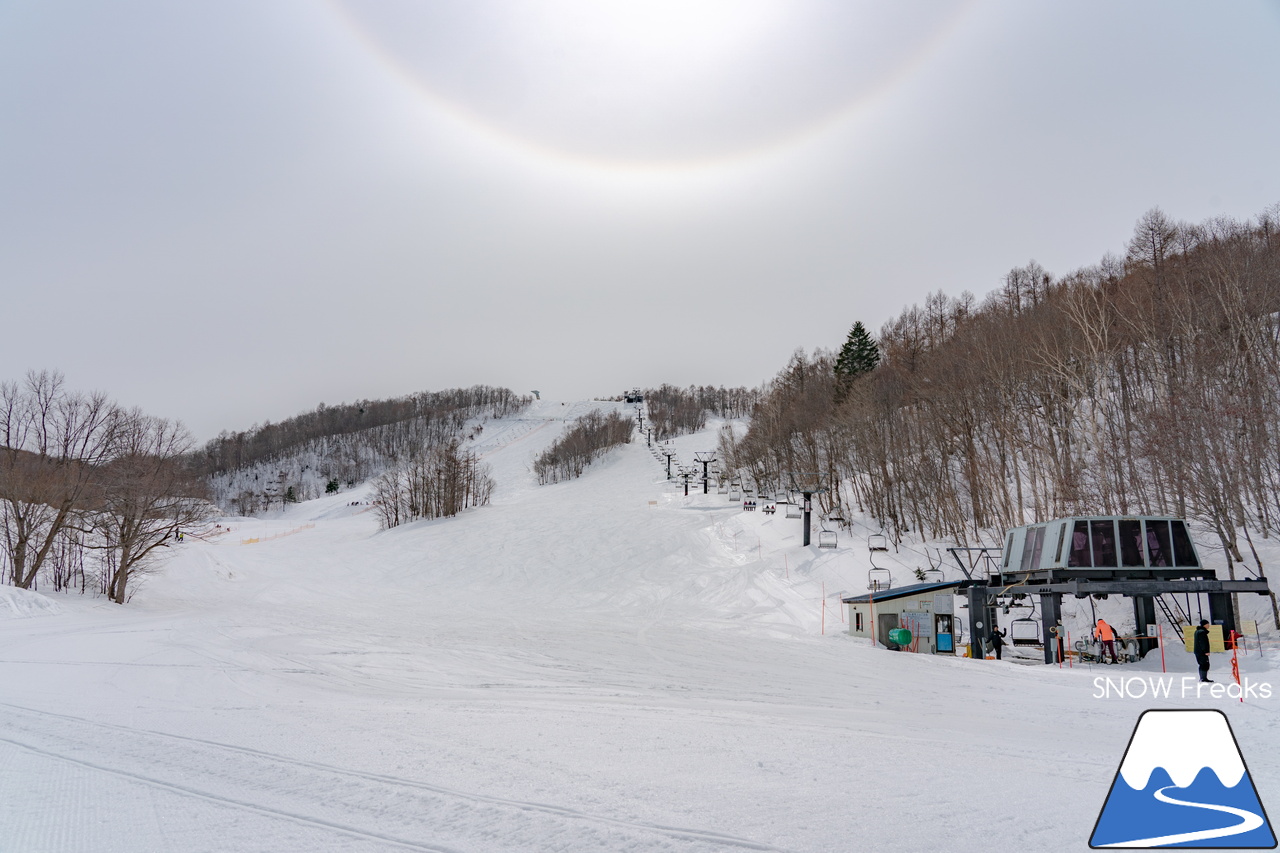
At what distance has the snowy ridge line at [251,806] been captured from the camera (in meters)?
5.70

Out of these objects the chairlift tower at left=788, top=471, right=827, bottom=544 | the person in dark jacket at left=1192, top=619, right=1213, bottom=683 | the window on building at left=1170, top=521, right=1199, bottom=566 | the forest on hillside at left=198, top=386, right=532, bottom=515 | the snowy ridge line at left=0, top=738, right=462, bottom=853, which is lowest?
the snowy ridge line at left=0, top=738, right=462, bottom=853

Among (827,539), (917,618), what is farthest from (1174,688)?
(827,539)

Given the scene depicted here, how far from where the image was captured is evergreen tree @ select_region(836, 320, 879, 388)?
66375mm

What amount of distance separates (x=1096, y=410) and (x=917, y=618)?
84.3 feet

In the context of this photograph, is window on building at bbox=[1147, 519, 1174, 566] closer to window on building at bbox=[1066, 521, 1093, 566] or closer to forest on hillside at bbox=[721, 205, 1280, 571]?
window on building at bbox=[1066, 521, 1093, 566]

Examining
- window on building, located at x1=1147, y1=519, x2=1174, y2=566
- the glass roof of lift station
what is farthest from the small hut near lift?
window on building, located at x1=1147, y1=519, x2=1174, y2=566

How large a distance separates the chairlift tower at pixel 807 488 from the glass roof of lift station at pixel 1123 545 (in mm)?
19103

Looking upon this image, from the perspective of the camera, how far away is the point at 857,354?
2648 inches

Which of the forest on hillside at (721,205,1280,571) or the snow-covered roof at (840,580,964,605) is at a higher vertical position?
the forest on hillside at (721,205,1280,571)

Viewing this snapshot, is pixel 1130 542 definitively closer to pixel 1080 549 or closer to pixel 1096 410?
pixel 1080 549

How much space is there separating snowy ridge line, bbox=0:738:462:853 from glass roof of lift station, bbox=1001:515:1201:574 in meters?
19.5

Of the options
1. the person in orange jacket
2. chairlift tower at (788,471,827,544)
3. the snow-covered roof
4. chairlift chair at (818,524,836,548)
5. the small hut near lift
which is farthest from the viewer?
chairlift tower at (788,471,827,544)

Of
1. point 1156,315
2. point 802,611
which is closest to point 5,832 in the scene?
point 802,611

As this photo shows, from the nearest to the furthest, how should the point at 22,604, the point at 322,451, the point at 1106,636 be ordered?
the point at 1106,636
the point at 22,604
the point at 322,451
